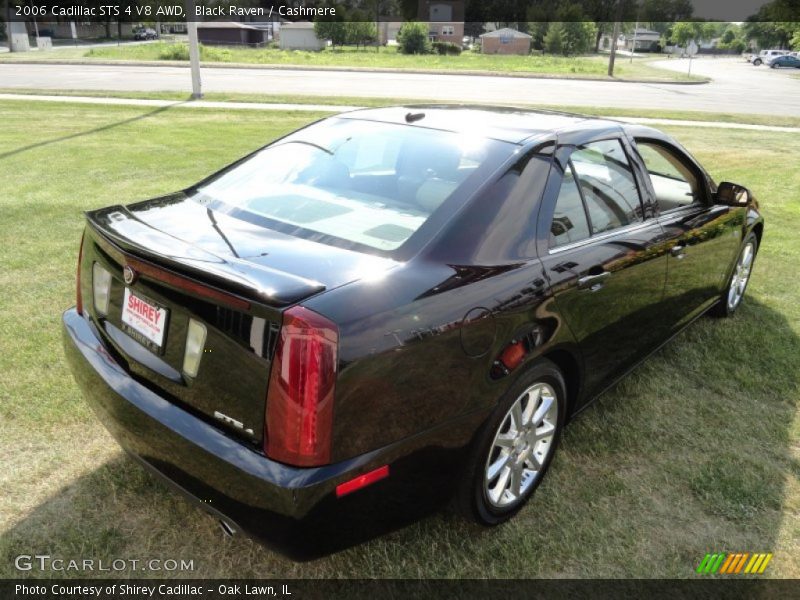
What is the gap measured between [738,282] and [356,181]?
11.0 ft

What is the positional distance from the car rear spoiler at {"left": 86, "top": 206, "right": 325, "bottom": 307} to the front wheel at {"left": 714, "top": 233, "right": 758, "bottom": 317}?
363cm

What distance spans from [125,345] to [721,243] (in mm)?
3535

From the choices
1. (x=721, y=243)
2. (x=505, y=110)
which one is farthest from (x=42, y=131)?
(x=721, y=243)

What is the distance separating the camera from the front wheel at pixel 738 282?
4559mm

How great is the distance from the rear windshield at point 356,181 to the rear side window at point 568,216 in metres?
0.31

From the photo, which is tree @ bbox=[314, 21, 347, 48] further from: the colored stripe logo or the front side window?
the colored stripe logo

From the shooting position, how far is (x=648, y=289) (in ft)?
10.5

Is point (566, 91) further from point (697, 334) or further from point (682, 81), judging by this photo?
point (697, 334)

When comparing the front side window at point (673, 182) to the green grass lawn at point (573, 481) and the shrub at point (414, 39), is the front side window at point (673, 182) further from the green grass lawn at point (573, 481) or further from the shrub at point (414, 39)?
the shrub at point (414, 39)

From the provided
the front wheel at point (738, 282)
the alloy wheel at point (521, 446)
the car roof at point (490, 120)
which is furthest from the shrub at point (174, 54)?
the alloy wheel at point (521, 446)

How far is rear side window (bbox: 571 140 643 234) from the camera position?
9.54 ft

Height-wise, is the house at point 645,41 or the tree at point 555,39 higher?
the house at point 645,41

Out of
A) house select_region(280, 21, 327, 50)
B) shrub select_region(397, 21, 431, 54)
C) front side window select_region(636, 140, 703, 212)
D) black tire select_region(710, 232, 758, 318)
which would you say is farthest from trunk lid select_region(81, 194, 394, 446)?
house select_region(280, 21, 327, 50)

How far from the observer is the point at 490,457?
244 centimetres
